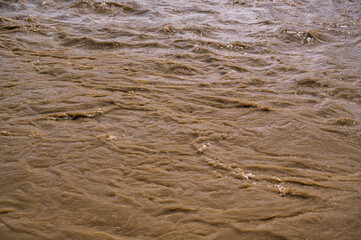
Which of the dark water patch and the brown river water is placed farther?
the dark water patch

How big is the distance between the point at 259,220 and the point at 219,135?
115 centimetres

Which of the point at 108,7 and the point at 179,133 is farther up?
the point at 108,7

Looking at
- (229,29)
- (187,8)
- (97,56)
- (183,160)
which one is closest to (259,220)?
(183,160)

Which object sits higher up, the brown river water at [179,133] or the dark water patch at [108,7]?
the dark water patch at [108,7]

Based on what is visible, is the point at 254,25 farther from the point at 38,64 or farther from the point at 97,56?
the point at 38,64

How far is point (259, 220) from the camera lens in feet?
7.30

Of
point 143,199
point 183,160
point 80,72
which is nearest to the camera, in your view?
point 143,199

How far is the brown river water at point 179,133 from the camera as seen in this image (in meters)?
2.23

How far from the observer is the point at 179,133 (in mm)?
3227

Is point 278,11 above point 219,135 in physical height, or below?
above

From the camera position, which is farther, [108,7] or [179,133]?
[108,7]

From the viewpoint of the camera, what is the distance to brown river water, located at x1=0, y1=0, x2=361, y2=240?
2227 millimetres

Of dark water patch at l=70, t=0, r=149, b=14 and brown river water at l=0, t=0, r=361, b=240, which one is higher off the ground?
dark water patch at l=70, t=0, r=149, b=14

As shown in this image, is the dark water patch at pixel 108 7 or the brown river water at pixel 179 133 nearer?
the brown river water at pixel 179 133
